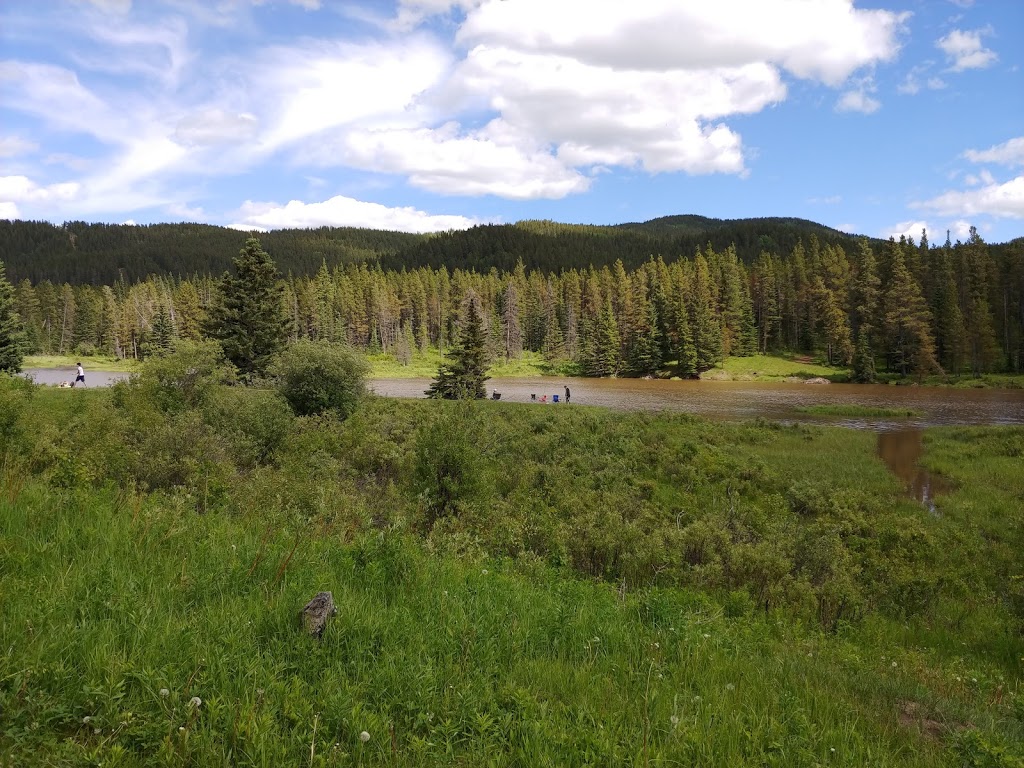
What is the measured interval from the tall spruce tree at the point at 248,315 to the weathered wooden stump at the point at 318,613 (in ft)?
113

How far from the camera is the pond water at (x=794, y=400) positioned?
38.3 meters

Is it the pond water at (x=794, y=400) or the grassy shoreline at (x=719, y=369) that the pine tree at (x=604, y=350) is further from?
the pond water at (x=794, y=400)

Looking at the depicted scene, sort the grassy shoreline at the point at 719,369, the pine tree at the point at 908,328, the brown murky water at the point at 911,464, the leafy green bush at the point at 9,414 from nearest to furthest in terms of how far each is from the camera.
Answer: the leafy green bush at the point at 9,414 < the brown murky water at the point at 911,464 < the grassy shoreline at the point at 719,369 < the pine tree at the point at 908,328

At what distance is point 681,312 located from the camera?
79.8 m

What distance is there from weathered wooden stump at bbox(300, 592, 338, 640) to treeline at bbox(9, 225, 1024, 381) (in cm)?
3925

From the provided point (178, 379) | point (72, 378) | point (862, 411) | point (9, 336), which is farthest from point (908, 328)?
point (72, 378)

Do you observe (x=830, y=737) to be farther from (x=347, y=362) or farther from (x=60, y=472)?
(x=347, y=362)

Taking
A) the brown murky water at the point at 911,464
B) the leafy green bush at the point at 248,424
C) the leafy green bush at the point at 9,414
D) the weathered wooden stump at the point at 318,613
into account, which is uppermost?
the leafy green bush at the point at 9,414

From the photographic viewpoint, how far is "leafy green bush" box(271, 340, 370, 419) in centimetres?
2711

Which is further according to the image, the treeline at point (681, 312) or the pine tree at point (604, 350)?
the pine tree at point (604, 350)

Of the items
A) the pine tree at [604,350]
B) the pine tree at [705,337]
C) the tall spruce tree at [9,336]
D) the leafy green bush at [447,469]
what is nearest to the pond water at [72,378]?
the tall spruce tree at [9,336]

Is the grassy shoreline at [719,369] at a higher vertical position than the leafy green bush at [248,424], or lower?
lower

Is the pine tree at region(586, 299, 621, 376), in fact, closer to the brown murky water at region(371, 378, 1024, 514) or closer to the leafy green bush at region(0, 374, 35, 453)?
the brown murky water at region(371, 378, 1024, 514)

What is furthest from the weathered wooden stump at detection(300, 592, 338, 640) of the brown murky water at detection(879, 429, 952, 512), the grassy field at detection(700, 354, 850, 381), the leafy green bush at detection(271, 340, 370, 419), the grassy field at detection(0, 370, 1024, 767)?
the grassy field at detection(700, 354, 850, 381)
